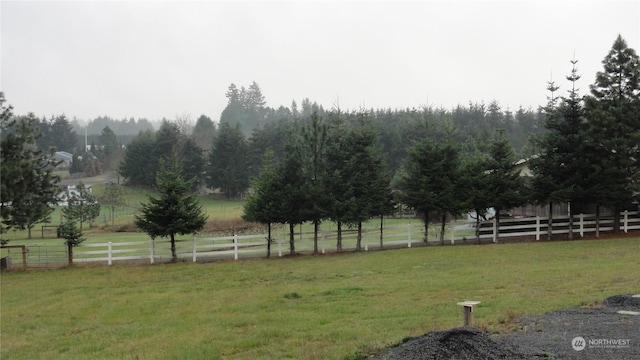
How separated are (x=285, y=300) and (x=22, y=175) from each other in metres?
13.4

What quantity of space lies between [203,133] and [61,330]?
93283 millimetres

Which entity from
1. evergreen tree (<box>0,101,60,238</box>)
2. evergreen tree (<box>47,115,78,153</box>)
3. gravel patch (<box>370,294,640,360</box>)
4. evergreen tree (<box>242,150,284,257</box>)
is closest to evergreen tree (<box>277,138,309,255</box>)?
evergreen tree (<box>242,150,284,257</box>)

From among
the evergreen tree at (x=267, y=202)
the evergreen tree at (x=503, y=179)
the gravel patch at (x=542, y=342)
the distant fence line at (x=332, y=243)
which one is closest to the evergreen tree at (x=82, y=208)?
the distant fence line at (x=332, y=243)

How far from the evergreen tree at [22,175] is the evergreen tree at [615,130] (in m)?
23.7

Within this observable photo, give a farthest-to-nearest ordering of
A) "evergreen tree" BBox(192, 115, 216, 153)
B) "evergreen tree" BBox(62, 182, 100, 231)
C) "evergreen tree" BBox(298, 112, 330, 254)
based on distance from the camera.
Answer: "evergreen tree" BBox(192, 115, 216, 153)
"evergreen tree" BBox(62, 182, 100, 231)
"evergreen tree" BBox(298, 112, 330, 254)

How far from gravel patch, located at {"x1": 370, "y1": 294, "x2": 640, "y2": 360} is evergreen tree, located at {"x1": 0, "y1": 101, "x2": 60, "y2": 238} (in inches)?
689

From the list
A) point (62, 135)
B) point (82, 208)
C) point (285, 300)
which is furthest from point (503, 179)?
point (62, 135)

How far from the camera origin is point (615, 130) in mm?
22562

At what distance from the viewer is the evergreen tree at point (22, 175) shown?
1856 centimetres

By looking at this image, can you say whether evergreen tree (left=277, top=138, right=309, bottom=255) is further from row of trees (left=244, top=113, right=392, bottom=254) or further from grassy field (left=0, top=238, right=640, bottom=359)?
grassy field (left=0, top=238, right=640, bottom=359)

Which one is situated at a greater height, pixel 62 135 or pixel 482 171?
pixel 62 135

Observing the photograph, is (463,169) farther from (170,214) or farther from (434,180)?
(170,214)

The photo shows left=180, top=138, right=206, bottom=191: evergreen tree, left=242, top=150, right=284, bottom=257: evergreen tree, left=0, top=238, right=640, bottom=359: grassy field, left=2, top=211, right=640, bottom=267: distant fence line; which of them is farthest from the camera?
left=180, top=138, right=206, bottom=191: evergreen tree

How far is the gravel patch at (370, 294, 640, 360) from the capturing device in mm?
5492
